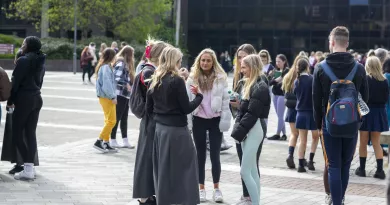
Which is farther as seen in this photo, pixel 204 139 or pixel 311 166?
pixel 311 166

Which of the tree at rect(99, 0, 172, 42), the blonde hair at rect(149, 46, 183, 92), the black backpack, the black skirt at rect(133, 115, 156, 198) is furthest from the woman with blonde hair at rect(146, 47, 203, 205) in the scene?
the tree at rect(99, 0, 172, 42)

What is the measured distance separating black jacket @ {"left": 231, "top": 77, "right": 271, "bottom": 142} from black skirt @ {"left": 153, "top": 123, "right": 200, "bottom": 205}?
27.7 inches

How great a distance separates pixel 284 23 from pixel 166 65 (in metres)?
47.9

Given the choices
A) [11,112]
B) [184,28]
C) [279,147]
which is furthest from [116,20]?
[11,112]

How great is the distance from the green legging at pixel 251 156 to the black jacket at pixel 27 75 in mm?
3041

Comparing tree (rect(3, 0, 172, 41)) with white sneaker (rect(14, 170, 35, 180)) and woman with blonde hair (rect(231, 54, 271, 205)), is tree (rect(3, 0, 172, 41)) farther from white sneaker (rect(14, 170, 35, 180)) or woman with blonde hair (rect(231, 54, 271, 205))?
woman with blonde hair (rect(231, 54, 271, 205))

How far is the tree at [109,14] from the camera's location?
4619cm

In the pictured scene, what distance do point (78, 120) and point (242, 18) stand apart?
3880 cm

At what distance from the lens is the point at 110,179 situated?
9812 millimetres

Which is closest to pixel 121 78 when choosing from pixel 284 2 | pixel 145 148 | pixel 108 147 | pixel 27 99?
pixel 108 147

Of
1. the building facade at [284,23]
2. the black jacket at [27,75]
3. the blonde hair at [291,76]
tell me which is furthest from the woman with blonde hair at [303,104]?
the building facade at [284,23]

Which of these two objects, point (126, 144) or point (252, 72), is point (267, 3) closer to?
point (126, 144)

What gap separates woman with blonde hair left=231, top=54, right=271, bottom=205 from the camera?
771 centimetres

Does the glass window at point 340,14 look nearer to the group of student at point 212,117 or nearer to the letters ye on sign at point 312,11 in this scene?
the letters ye on sign at point 312,11
